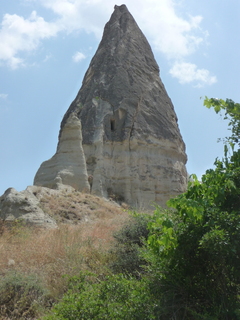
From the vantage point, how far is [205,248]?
4.60 m

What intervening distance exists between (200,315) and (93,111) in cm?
2835

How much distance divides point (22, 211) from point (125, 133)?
17.5 metres

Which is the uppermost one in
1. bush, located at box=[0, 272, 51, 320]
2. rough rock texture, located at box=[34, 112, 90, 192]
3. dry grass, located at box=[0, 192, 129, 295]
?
rough rock texture, located at box=[34, 112, 90, 192]

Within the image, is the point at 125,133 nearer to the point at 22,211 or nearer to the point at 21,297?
the point at 22,211

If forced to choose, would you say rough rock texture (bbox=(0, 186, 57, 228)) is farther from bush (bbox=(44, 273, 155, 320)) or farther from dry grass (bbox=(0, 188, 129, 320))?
bush (bbox=(44, 273, 155, 320))

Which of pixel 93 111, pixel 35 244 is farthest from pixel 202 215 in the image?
pixel 93 111

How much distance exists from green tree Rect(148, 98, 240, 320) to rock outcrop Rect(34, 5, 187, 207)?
1674 centimetres

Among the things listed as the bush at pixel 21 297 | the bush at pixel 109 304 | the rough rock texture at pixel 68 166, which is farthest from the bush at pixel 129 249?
the rough rock texture at pixel 68 166

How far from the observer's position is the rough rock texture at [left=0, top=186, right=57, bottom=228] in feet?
43.4

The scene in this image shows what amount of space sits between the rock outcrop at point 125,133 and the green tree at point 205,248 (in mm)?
16737

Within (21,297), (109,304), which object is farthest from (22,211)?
(109,304)

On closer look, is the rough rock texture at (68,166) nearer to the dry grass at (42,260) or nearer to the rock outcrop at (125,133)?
the rock outcrop at (125,133)

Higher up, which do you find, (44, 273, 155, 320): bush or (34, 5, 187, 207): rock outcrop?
(34, 5, 187, 207): rock outcrop

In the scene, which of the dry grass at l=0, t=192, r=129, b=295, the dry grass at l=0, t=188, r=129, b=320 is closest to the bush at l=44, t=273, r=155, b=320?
the dry grass at l=0, t=188, r=129, b=320
